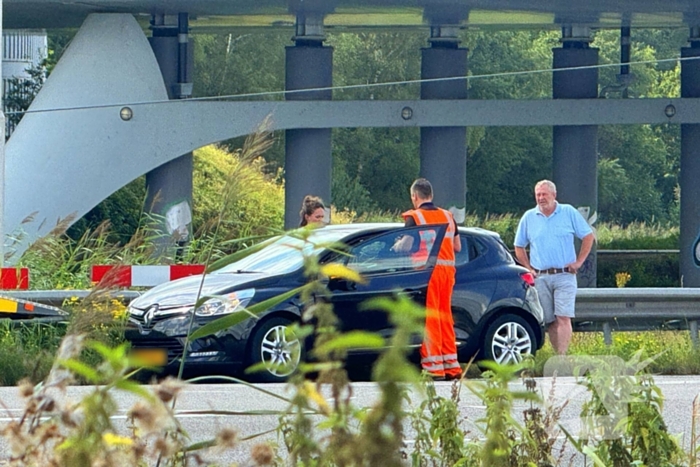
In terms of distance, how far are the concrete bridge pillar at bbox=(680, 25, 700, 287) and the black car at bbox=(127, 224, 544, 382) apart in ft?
39.2

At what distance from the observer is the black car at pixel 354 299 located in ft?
38.8

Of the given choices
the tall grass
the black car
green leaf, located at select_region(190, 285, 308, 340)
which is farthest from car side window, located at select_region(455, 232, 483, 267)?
green leaf, located at select_region(190, 285, 308, 340)

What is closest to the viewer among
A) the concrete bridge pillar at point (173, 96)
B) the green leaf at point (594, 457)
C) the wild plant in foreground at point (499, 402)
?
the wild plant in foreground at point (499, 402)

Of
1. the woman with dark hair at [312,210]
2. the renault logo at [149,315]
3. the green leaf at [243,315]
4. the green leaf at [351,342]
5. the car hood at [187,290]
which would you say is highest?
Answer: the woman with dark hair at [312,210]

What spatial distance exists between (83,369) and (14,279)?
12232 millimetres

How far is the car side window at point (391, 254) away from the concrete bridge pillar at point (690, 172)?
1269 cm

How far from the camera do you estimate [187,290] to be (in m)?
12.0

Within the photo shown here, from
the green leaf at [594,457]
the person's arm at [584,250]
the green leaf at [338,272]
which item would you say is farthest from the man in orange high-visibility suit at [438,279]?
the green leaf at [338,272]

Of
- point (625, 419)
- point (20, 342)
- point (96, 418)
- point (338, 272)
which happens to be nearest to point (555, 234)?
point (20, 342)

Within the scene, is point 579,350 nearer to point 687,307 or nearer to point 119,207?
point 687,307

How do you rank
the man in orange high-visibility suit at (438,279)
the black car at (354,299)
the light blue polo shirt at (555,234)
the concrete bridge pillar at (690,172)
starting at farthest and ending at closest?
the concrete bridge pillar at (690,172) → the light blue polo shirt at (555,234) → the black car at (354,299) → the man in orange high-visibility suit at (438,279)

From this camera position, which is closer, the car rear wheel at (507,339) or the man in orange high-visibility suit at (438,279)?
the man in orange high-visibility suit at (438,279)

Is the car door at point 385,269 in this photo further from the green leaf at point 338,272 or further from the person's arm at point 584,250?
the green leaf at point 338,272

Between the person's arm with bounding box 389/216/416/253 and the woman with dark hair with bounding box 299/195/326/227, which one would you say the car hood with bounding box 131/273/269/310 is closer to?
the woman with dark hair with bounding box 299/195/326/227
